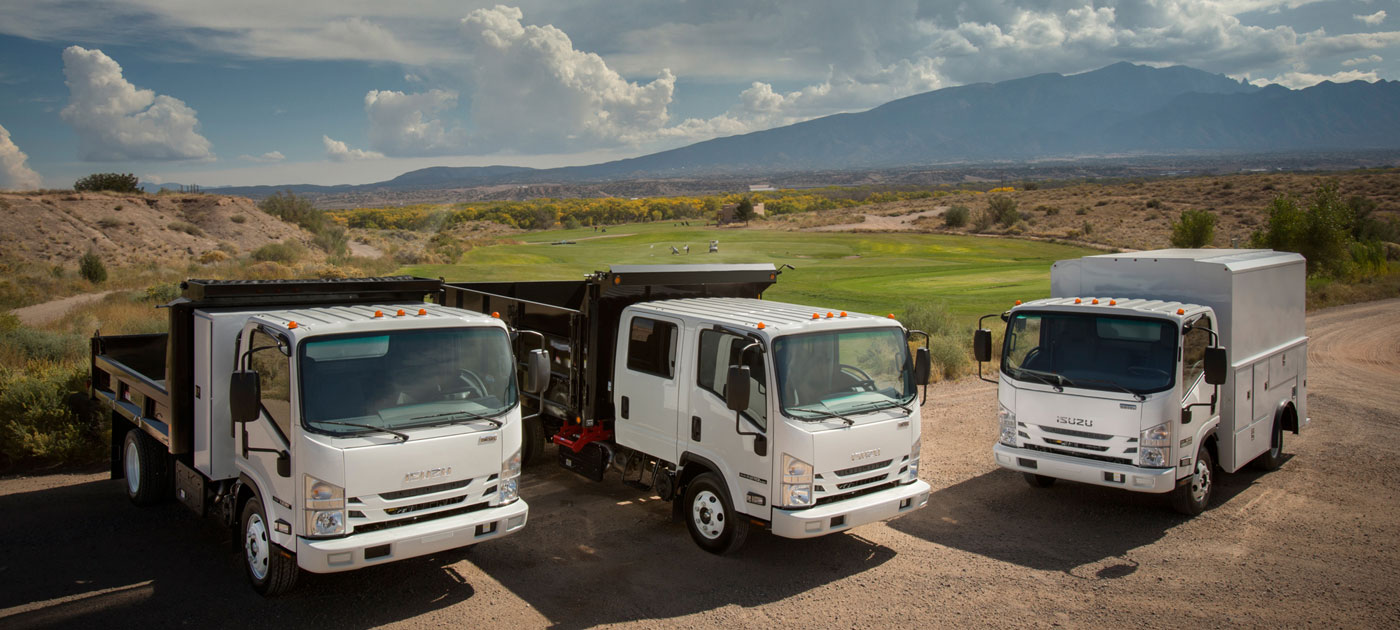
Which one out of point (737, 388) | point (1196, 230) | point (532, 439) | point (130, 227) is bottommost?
point (532, 439)

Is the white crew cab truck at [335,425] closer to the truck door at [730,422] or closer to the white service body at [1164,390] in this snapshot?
the truck door at [730,422]

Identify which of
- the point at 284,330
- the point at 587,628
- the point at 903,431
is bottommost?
the point at 587,628

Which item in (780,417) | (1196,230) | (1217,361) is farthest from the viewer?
(1196,230)

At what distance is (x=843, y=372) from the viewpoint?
838cm

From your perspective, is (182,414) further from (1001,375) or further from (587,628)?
(1001,375)

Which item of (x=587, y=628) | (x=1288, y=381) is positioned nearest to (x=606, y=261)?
(x=1288, y=381)

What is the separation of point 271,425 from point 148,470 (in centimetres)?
354

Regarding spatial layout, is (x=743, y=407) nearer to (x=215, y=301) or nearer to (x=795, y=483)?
(x=795, y=483)

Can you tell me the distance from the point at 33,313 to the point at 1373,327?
128 feet

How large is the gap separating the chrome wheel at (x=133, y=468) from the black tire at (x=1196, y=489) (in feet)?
36.3

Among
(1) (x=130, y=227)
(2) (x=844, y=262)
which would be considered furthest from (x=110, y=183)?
(2) (x=844, y=262)

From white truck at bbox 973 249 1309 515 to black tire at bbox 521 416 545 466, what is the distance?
218 inches

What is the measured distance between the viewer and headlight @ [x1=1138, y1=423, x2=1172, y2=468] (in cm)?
930

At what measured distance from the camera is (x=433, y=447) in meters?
7.03
